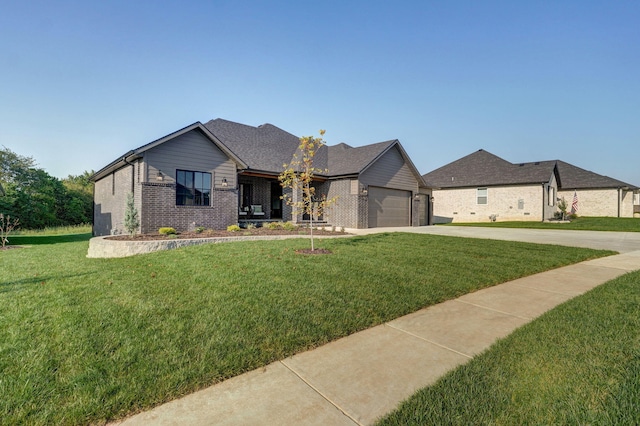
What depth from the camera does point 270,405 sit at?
2.17 m

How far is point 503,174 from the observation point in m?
26.4

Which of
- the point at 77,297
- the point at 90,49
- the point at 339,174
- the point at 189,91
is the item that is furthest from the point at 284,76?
the point at 77,297

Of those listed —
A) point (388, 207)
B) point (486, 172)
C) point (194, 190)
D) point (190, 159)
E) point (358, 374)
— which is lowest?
point (358, 374)

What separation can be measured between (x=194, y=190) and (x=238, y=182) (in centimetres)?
381

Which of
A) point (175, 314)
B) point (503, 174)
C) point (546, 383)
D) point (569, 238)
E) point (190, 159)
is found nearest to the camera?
point (546, 383)

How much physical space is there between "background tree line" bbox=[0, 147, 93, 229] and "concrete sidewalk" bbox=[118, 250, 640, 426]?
26.6 m

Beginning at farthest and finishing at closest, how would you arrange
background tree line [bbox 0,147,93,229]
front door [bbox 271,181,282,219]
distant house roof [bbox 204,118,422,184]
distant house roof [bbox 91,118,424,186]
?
background tree line [bbox 0,147,93,229]
front door [bbox 271,181,282,219]
distant house roof [bbox 204,118,422,184]
distant house roof [bbox 91,118,424,186]

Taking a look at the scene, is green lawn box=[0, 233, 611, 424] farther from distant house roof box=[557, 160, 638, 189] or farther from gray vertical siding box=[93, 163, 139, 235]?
distant house roof box=[557, 160, 638, 189]

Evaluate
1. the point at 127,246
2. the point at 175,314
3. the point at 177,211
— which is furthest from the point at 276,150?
the point at 175,314

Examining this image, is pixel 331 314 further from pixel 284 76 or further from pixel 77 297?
pixel 284 76

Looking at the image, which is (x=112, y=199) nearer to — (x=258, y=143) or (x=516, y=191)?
(x=258, y=143)

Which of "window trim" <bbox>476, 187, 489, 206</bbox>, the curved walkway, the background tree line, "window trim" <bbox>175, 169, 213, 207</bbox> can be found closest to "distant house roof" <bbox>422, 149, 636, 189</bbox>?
"window trim" <bbox>476, 187, 489, 206</bbox>

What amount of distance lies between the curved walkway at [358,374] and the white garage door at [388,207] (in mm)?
13181

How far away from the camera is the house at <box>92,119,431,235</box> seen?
38.2 ft
